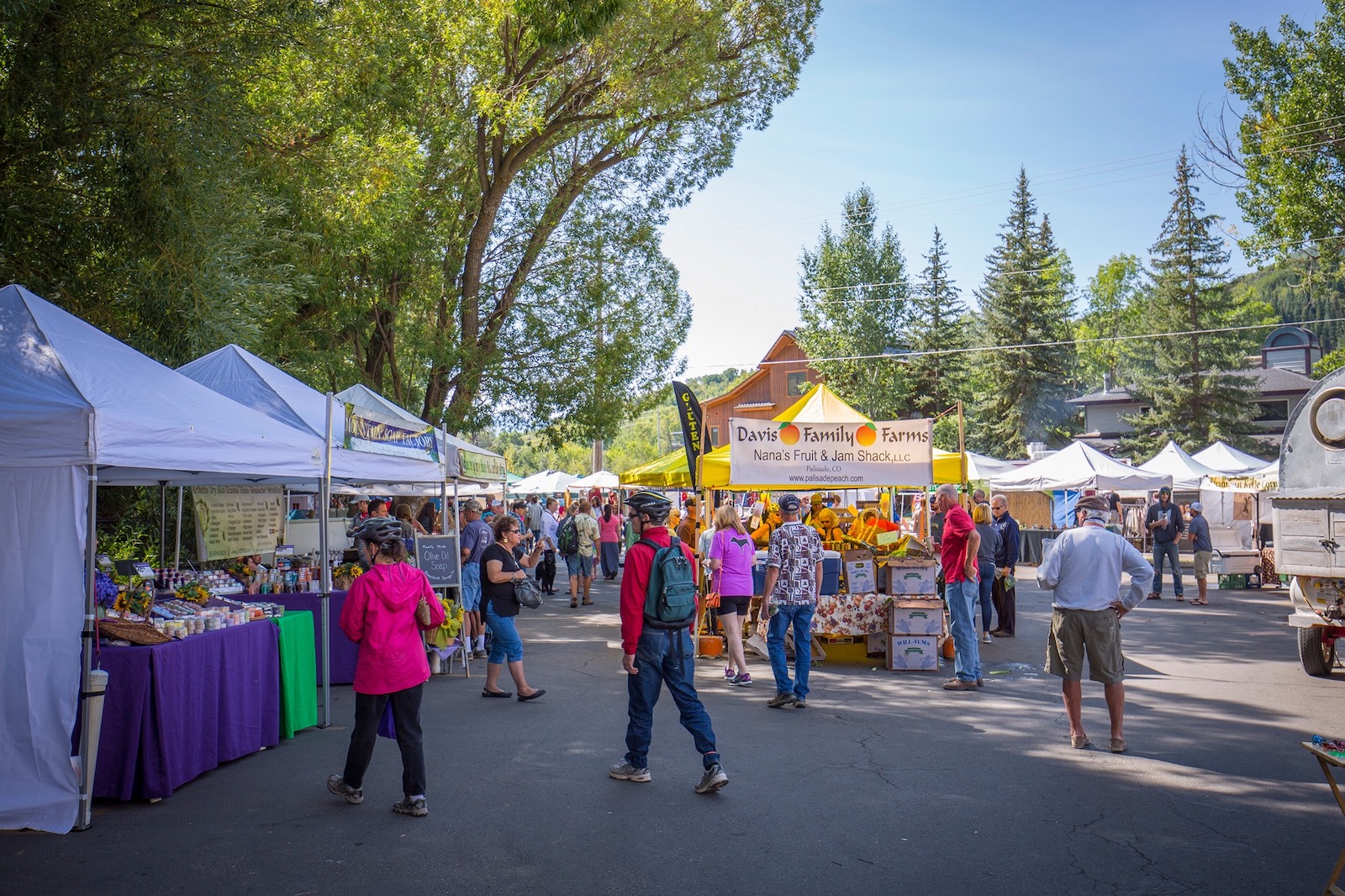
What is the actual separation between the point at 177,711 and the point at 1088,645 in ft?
20.9

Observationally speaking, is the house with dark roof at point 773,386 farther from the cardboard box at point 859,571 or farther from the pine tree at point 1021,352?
the cardboard box at point 859,571

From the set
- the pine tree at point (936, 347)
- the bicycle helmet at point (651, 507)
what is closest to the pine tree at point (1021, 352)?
the pine tree at point (936, 347)

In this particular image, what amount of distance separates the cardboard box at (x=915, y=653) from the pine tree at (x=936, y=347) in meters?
39.6

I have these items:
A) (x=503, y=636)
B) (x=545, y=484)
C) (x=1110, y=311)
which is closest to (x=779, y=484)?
(x=503, y=636)

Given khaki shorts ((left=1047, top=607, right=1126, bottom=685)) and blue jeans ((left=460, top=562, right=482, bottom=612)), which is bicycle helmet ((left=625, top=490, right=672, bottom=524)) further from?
blue jeans ((left=460, top=562, right=482, bottom=612))

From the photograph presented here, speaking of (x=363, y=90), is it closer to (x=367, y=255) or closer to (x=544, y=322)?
(x=367, y=255)

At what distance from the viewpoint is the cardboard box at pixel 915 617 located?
438 inches

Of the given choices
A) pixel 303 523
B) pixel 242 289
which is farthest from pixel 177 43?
pixel 303 523

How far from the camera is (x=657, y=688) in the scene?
652cm

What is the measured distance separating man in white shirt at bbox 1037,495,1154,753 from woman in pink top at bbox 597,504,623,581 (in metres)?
14.6

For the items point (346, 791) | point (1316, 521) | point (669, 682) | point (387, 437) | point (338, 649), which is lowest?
point (346, 791)

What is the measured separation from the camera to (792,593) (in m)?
8.91

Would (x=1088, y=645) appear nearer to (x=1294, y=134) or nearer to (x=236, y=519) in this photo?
(x=236, y=519)

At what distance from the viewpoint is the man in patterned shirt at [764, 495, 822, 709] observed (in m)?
8.89
